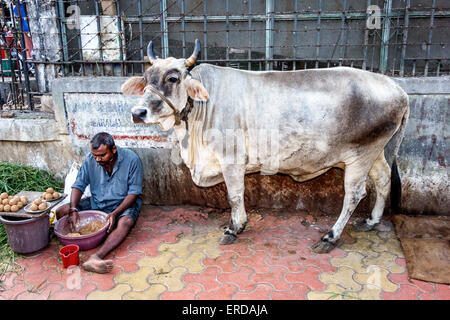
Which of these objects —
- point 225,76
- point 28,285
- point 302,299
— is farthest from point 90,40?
point 302,299

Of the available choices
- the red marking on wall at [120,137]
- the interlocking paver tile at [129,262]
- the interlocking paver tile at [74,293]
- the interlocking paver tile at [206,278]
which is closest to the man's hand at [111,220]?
the interlocking paver tile at [129,262]

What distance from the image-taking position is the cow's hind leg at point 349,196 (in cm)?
384

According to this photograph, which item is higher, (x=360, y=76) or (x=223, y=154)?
(x=360, y=76)

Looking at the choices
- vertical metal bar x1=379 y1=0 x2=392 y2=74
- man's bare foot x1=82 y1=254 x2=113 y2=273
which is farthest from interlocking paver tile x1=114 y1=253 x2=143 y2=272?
vertical metal bar x1=379 y1=0 x2=392 y2=74

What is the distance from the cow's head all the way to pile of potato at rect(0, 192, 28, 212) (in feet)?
5.11

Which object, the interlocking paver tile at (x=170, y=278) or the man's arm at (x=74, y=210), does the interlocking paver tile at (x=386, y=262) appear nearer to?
the interlocking paver tile at (x=170, y=278)

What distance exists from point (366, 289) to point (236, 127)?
1.84 metres

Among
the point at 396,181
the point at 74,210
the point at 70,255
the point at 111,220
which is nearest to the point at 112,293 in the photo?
the point at 70,255

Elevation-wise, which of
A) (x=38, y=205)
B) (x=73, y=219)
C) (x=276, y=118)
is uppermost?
(x=276, y=118)

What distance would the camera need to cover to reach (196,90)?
→ 3539 millimetres

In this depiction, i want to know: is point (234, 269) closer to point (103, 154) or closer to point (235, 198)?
point (235, 198)

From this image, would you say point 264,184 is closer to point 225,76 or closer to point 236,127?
point 236,127

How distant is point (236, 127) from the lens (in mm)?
3807

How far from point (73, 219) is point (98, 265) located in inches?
30.6
